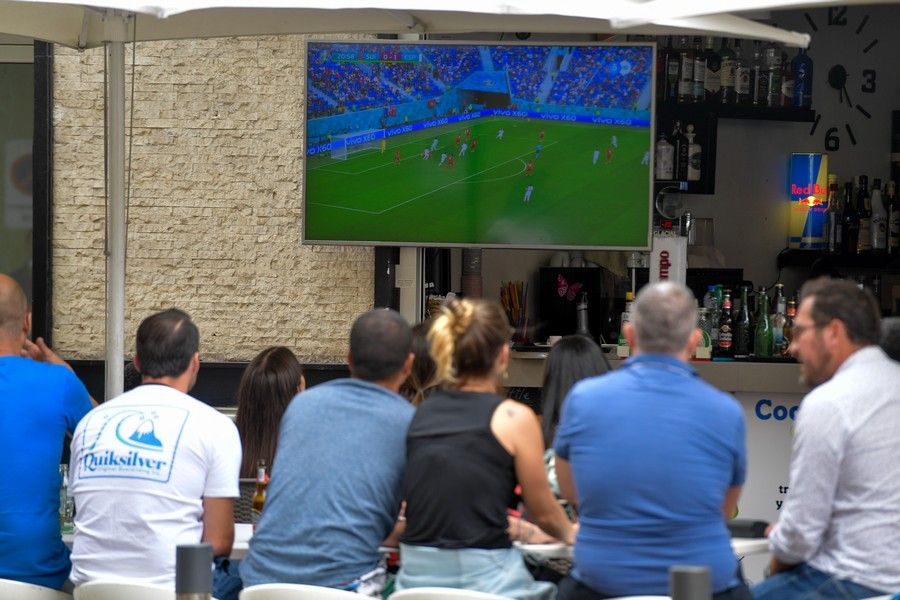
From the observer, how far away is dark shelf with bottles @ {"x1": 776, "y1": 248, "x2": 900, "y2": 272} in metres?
8.89

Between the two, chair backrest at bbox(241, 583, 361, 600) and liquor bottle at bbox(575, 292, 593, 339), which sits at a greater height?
liquor bottle at bbox(575, 292, 593, 339)

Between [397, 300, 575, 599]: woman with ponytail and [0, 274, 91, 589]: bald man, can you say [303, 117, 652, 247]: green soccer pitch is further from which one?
[397, 300, 575, 599]: woman with ponytail

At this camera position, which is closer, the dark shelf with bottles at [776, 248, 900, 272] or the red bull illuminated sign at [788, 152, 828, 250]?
the dark shelf with bottles at [776, 248, 900, 272]

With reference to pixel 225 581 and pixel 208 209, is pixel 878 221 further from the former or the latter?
pixel 225 581

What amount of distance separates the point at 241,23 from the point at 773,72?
485cm

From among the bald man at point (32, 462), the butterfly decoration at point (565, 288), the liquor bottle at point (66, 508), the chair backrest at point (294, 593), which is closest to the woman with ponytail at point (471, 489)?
the chair backrest at point (294, 593)

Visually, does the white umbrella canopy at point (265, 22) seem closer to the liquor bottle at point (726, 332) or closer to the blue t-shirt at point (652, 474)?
the blue t-shirt at point (652, 474)

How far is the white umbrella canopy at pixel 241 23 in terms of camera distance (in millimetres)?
4016

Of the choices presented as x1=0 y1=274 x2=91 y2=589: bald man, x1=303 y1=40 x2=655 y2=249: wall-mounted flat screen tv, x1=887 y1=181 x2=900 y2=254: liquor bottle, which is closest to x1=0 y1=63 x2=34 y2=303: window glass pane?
x1=303 y1=40 x2=655 y2=249: wall-mounted flat screen tv

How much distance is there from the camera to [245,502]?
14.2 feet

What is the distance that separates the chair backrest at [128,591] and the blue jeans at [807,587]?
1.57 metres

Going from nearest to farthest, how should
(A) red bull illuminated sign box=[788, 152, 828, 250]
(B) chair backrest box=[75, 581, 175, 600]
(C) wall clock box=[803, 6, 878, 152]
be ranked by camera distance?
(B) chair backrest box=[75, 581, 175, 600], (A) red bull illuminated sign box=[788, 152, 828, 250], (C) wall clock box=[803, 6, 878, 152]

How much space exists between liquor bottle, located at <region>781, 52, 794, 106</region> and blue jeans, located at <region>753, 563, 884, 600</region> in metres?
5.85

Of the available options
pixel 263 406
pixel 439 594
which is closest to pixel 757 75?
pixel 263 406
